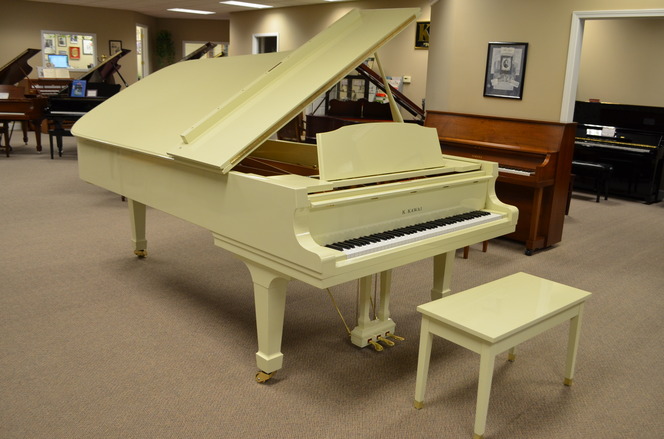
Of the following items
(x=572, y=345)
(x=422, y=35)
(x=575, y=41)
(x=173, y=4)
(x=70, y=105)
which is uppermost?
(x=173, y=4)

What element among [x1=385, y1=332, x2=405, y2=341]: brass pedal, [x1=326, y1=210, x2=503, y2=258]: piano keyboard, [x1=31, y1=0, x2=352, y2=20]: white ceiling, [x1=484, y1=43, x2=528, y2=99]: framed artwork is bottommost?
[x1=385, y1=332, x2=405, y2=341]: brass pedal

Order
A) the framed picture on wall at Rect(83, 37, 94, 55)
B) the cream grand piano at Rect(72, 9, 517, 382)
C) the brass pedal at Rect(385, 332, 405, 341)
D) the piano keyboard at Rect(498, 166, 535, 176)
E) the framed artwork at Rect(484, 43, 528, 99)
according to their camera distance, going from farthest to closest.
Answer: the framed picture on wall at Rect(83, 37, 94, 55)
the framed artwork at Rect(484, 43, 528, 99)
the piano keyboard at Rect(498, 166, 535, 176)
the brass pedal at Rect(385, 332, 405, 341)
the cream grand piano at Rect(72, 9, 517, 382)

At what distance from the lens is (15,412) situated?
243cm

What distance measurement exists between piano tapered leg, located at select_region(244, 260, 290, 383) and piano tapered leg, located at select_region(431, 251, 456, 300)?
1.02 m

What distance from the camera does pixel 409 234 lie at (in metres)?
2.63

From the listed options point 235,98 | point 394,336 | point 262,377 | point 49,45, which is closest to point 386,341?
point 394,336

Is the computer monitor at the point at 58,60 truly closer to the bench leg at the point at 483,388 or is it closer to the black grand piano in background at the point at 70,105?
the black grand piano in background at the point at 70,105

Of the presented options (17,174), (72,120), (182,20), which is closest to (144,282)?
(17,174)

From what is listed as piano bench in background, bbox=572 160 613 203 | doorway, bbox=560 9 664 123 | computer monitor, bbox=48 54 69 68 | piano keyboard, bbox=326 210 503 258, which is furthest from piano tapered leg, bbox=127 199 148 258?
computer monitor, bbox=48 54 69 68

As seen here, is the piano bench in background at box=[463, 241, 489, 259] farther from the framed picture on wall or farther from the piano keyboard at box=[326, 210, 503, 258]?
the framed picture on wall

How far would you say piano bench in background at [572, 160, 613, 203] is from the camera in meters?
7.45

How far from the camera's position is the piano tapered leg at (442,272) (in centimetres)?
325

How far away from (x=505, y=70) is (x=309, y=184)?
14.8 feet

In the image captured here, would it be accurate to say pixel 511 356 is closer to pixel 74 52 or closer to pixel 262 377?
pixel 262 377
